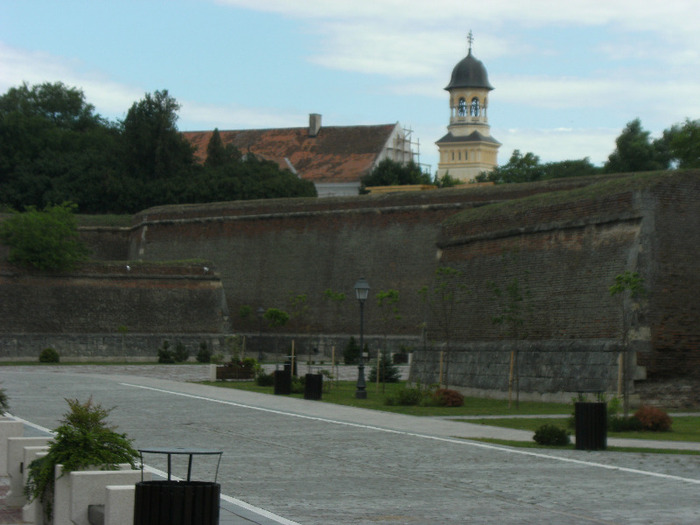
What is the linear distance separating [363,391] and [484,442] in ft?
33.8

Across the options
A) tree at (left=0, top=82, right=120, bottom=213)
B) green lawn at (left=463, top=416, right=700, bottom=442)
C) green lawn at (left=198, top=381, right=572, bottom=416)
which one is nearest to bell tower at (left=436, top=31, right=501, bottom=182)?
tree at (left=0, top=82, right=120, bottom=213)

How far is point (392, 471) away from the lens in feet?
41.2

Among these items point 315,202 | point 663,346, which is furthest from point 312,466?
point 315,202

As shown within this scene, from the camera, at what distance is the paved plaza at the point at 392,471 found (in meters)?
9.70

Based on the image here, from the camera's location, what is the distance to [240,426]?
18.2 m

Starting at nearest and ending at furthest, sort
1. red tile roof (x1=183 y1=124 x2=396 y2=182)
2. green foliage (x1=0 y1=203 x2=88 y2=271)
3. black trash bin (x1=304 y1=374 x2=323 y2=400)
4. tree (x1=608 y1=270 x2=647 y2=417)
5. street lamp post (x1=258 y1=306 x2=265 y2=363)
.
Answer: tree (x1=608 y1=270 x2=647 y2=417)
black trash bin (x1=304 y1=374 x2=323 y2=400)
green foliage (x1=0 y1=203 x2=88 y2=271)
street lamp post (x1=258 y1=306 x2=265 y2=363)
red tile roof (x1=183 y1=124 x2=396 y2=182)

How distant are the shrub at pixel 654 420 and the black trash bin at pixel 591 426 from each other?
306 cm

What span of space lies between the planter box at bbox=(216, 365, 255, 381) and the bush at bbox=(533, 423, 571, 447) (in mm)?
19397

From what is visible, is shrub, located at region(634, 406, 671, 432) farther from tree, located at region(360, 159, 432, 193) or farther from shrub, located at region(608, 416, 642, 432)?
tree, located at region(360, 159, 432, 193)

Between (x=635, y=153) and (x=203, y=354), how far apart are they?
100 ft

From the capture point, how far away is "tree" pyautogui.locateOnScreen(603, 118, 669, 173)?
65562 mm

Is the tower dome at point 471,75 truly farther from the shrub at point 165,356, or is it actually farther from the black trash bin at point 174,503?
the black trash bin at point 174,503

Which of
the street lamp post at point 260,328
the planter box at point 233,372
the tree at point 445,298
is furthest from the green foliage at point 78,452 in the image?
the street lamp post at point 260,328

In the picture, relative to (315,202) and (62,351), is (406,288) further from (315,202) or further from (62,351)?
(62,351)
